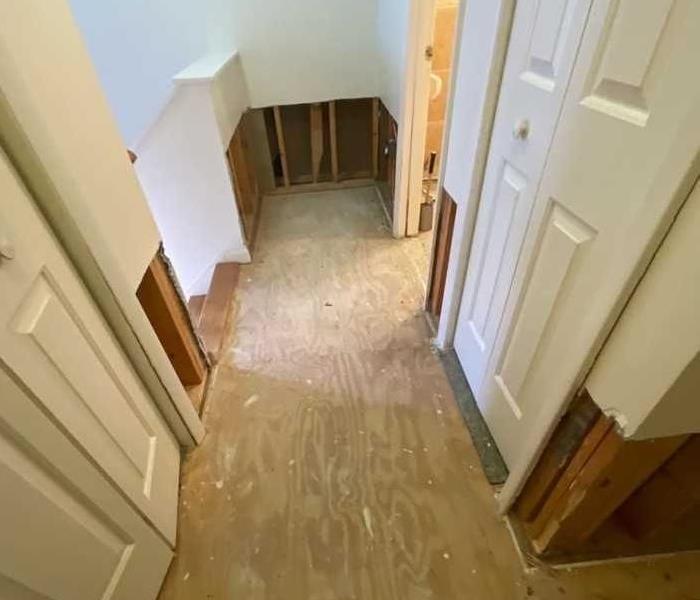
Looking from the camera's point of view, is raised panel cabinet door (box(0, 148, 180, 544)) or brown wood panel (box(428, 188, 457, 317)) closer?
raised panel cabinet door (box(0, 148, 180, 544))

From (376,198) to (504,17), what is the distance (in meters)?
2.01

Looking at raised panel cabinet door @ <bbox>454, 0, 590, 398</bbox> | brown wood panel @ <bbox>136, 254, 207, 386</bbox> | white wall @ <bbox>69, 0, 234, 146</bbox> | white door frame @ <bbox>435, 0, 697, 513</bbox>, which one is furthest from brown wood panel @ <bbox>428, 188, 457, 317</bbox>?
white wall @ <bbox>69, 0, 234, 146</bbox>

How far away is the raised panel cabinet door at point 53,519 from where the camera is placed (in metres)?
0.64

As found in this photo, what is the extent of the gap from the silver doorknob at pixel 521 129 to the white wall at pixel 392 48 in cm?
113

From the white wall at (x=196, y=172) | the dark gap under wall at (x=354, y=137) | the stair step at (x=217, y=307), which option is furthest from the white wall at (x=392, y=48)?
the stair step at (x=217, y=307)

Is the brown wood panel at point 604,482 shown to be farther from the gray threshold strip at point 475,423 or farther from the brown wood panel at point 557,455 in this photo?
the gray threshold strip at point 475,423

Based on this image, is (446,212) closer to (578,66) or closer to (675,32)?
(578,66)

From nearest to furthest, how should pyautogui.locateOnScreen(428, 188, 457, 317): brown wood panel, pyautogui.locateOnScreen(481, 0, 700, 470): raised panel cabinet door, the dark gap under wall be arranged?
pyautogui.locateOnScreen(481, 0, 700, 470): raised panel cabinet door → pyautogui.locateOnScreen(428, 188, 457, 317): brown wood panel → the dark gap under wall

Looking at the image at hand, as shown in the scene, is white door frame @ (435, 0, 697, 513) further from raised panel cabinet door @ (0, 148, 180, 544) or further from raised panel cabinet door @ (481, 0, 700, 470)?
raised panel cabinet door @ (0, 148, 180, 544)

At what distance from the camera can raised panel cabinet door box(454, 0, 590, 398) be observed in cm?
79

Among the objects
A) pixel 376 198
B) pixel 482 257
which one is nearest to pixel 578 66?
pixel 482 257

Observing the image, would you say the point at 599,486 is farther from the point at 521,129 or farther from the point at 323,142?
the point at 323,142

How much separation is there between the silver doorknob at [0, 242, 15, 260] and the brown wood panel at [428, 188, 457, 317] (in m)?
1.24

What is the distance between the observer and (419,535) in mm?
1145
